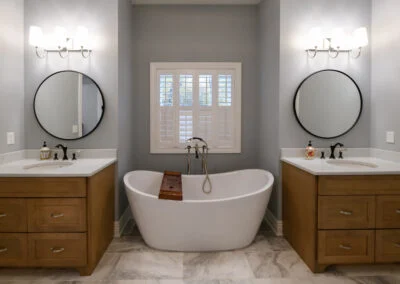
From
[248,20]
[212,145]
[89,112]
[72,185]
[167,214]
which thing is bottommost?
[167,214]

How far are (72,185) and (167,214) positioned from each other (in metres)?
0.82

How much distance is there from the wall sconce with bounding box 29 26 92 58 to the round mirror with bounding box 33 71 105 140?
220 millimetres

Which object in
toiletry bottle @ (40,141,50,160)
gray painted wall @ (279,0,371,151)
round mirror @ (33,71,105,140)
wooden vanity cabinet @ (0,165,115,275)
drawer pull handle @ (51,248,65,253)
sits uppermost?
gray painted wall @ (279,0,371,151)

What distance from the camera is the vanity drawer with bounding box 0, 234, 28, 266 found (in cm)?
206

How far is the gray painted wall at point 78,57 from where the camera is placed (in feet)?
9.04

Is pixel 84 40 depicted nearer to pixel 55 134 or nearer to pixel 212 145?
pixel 55 134

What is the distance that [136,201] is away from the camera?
250cm

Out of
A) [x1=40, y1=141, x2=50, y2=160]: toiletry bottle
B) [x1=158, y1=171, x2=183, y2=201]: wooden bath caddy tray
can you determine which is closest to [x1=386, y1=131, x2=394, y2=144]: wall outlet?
[x1=158, y1=171, x2=183, y2=201]: wooden bath caddy tray

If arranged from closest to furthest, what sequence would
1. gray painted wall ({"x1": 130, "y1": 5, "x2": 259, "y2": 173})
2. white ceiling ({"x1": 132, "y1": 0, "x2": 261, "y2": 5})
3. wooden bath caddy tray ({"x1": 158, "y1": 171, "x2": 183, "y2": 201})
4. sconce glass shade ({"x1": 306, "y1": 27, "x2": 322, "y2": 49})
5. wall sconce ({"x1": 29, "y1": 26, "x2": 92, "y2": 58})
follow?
wooden bath caddy tray ({"x1": 158, "y1": 171, "x2": 183, "y2": 201}) → wall sconce ({"x1": 29, "y1": 26, "x2": 92, "y2": 58}) → sconce glass shade ({"x1": 306, "y1": 27, "x2": 322, "y2": 49}) → white ceiling ({"x1": 132, "y1": 0, "x2": 261, "y2": 5}) → gray painted wall ({"x1": 130, "y1": 5, "x2": 259, "y2": 173})

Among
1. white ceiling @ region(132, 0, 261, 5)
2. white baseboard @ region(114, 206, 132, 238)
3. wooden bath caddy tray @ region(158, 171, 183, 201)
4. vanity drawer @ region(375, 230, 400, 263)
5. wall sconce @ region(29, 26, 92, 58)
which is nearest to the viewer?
vanity drawer @ region(375, 230, 400, 263)

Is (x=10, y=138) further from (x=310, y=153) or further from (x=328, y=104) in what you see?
(x=328, y=104)

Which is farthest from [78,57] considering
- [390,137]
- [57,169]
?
[390,137]

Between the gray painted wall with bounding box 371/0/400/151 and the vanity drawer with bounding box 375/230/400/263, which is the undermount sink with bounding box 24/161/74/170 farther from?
the gray painted wall with bounding box 371/0/400/151

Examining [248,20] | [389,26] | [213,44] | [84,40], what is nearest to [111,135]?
[84,40]
